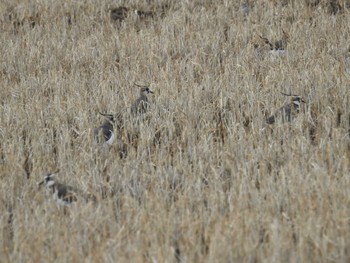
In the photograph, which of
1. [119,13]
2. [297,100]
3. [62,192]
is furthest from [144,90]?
[119,13]

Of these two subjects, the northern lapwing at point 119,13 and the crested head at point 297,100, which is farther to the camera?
the northern lapwing at point 119,13

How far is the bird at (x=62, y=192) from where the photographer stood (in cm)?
516

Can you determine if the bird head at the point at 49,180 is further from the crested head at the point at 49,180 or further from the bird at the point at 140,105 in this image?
the bird at the point at 140,105

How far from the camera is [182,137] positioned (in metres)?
6.36

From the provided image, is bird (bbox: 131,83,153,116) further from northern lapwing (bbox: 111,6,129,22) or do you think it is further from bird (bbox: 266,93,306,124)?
northern lapwing (bbox: 111,6,129,22)

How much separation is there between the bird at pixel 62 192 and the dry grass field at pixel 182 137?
68 millimetres

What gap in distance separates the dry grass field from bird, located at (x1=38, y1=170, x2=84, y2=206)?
68 mm

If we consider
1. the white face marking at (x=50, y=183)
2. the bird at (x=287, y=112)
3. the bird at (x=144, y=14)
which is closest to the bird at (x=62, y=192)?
the white face marking at (x=50, y=183)

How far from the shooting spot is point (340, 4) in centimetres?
1048

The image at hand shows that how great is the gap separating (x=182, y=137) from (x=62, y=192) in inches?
58.5

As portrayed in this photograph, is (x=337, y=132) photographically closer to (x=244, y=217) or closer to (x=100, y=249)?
(x=244, y=217)

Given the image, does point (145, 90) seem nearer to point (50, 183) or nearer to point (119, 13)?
point (50, 183)

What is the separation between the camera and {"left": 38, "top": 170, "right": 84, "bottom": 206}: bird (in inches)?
203

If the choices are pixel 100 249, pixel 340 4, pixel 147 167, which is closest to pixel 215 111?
pixel 147 167
